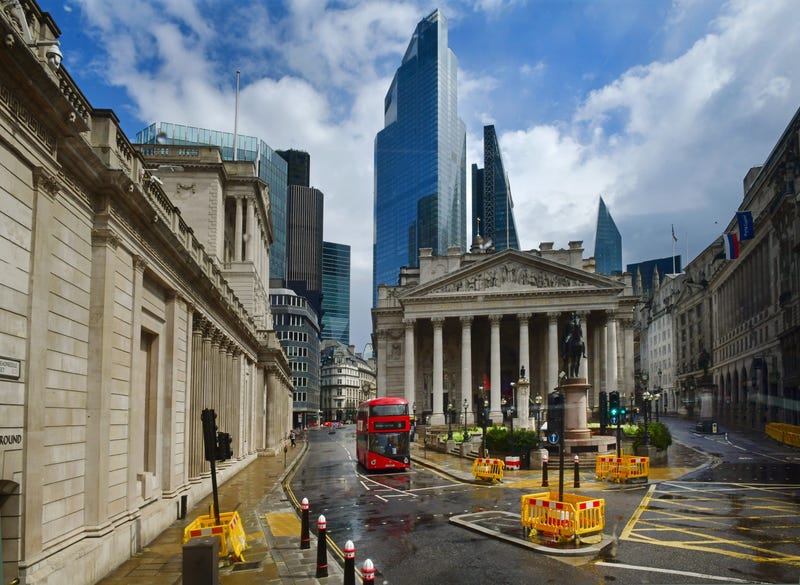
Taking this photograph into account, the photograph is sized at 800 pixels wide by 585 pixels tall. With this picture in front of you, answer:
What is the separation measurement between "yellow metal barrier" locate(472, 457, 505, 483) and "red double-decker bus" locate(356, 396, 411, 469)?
861cm

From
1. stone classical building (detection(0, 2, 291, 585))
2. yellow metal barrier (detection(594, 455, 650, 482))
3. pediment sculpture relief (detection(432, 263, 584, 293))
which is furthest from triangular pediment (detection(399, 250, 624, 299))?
stone classical building (detection(0, 2, 291, 585))

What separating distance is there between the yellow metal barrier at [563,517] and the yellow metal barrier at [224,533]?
7.41 m

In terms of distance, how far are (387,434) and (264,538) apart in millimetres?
22253

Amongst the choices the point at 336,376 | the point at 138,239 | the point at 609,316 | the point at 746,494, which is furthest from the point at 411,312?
the point at 336,376

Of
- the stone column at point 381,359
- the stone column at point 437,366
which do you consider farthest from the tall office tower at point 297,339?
the stone column at point 437,366

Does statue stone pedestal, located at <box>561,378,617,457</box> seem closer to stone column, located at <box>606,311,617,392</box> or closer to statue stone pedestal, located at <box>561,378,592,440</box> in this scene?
statue stone pedestal, located at <box>561,378,592,440</box>

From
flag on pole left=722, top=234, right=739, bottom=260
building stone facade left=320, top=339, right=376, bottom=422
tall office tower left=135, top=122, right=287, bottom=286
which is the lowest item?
building stone facade left=320, top=339, right=376, bottom=422

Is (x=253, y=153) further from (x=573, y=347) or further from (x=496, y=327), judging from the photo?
(x=573, y=347)

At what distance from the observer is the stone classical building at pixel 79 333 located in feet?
37.9

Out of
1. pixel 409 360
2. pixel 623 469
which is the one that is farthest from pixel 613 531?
pixel 409 360

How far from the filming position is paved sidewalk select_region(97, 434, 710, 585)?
1438 cm

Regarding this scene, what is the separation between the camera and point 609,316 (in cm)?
8038

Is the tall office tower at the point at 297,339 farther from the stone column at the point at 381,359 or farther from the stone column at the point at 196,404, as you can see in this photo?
the stone column at the point at 196,404

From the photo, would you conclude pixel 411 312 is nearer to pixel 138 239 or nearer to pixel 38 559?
pixel 138 239
